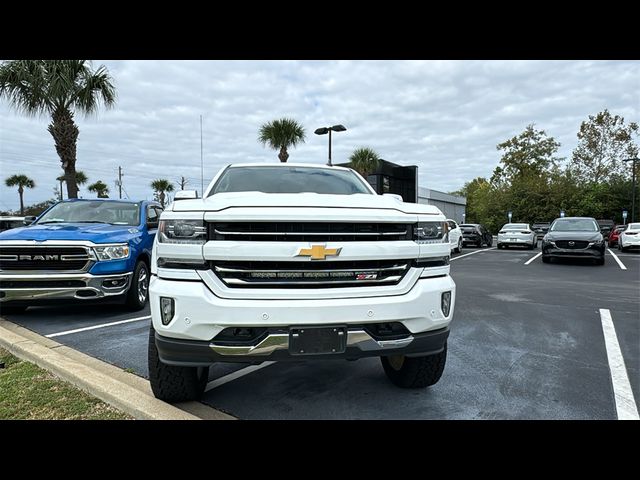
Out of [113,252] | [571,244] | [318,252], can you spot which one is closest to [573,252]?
[571,244]

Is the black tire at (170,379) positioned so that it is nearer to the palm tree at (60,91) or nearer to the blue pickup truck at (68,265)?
the blue pickup truck at (68,265)

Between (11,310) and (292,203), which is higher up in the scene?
(292,203)

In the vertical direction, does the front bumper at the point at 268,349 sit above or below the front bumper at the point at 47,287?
above

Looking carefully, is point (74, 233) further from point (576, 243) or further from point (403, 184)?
point (403, 184)

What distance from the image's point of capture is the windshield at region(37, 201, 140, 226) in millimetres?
6230

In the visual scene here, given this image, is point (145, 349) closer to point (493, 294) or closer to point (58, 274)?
point (58, 274)

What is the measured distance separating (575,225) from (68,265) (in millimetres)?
14751

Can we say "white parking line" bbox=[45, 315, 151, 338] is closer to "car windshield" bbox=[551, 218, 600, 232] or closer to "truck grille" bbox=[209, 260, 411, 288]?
"truck grille" bbox=[209, 260, 411, 288]

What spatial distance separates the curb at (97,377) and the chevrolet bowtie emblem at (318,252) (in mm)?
1303

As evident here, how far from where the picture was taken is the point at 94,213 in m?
6.41

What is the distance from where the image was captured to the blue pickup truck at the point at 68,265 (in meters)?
4.98

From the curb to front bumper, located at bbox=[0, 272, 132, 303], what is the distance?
1.53 feet

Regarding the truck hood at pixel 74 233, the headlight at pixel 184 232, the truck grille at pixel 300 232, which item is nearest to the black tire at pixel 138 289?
the truck hood at pixel 74 233

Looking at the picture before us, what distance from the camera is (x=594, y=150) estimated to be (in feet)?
158
